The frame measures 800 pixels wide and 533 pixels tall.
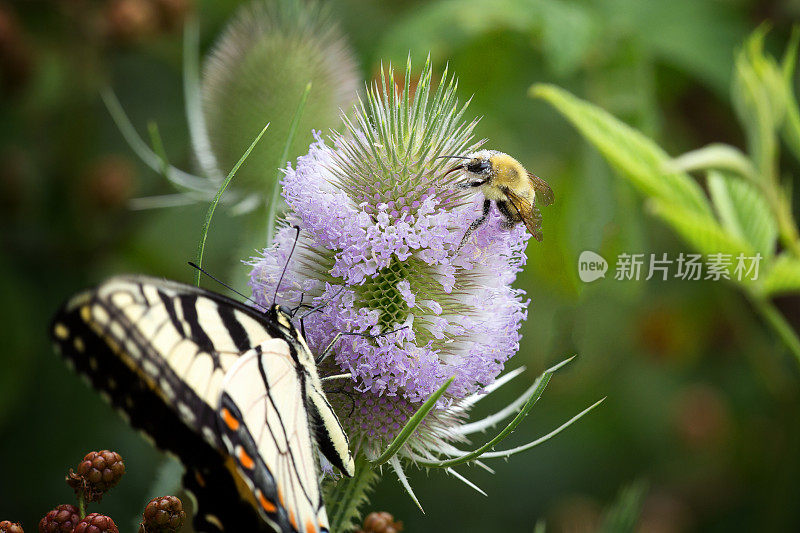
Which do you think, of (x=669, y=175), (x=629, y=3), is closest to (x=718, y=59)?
(x=629, y=3)

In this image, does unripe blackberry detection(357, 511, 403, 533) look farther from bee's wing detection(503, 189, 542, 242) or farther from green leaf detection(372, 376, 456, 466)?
bee's wing detection(503, 189, 542, 242)

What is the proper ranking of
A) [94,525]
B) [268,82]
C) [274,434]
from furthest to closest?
[268,82]
[274,434]
[94,525]

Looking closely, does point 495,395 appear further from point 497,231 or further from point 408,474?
point 497,231

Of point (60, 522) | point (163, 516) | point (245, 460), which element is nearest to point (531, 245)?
point (245, 460)

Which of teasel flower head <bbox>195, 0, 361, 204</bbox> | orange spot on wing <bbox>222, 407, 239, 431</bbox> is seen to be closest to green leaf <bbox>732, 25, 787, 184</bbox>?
teasel flower head <bbox>195, 0, 361, 204</bbox>

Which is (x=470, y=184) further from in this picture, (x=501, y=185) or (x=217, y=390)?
(x=217, y=390)

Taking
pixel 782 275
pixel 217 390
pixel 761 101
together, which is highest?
pixel 761 101
